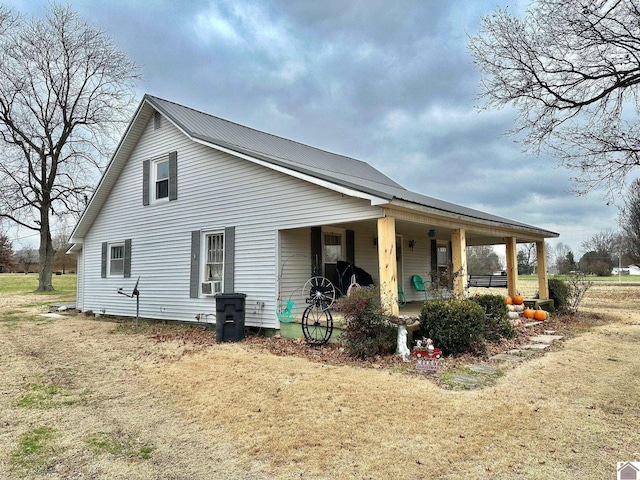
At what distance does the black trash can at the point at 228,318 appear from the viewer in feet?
28.8

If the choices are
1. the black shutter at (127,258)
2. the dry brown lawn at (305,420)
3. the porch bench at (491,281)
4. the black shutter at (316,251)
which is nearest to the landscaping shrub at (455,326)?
the dry brown lawn at (305,420)

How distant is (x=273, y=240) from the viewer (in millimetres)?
9023

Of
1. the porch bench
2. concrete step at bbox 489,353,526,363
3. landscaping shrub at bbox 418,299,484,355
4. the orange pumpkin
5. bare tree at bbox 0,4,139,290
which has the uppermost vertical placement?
bare tree at bbox 0,4,139,290

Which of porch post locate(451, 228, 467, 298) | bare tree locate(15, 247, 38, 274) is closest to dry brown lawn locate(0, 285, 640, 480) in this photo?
porch post locate(451, 228, 467, 298)

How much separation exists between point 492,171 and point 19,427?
1771cm

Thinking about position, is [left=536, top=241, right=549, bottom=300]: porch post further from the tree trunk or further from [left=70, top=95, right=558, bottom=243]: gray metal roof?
the tree trunk

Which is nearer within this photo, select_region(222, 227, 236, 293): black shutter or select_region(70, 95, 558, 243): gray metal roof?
select_region(222, 227, 236, 293): black shutter

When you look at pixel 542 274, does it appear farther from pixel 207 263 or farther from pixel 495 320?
pixel 207 263

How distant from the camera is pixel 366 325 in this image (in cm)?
674

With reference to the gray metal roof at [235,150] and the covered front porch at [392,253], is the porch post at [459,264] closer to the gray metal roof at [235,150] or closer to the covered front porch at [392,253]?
the covered front porch at [392,253]

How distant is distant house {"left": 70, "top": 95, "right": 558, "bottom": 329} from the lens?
26.8 feet

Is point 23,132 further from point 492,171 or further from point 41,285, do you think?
point 492,171

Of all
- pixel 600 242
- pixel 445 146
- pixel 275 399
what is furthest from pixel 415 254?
pixel 600 242

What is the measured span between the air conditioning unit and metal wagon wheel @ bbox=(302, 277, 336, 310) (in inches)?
87.8
